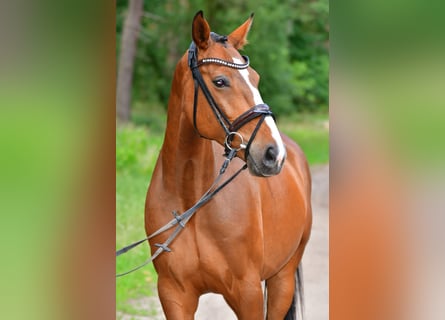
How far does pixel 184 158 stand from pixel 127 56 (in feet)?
19.4

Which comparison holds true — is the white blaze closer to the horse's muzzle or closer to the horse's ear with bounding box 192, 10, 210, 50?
the horse's muzzle

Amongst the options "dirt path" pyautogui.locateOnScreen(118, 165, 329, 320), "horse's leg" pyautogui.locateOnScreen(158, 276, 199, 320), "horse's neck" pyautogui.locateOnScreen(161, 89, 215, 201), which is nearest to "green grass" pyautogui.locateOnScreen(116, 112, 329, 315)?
"dirt path" pyautogui.locateOnScreen(118, 165, 329, 320)

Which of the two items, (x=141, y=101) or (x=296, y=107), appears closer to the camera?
(x=141, y=101)

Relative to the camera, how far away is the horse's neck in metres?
2.53

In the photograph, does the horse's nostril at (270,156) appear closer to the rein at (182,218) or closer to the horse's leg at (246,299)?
the rein at (182,218)

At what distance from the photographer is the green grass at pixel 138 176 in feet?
17.1

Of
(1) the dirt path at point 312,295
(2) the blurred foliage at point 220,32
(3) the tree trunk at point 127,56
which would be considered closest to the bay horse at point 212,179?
(1) the dirt path at point 312,295
